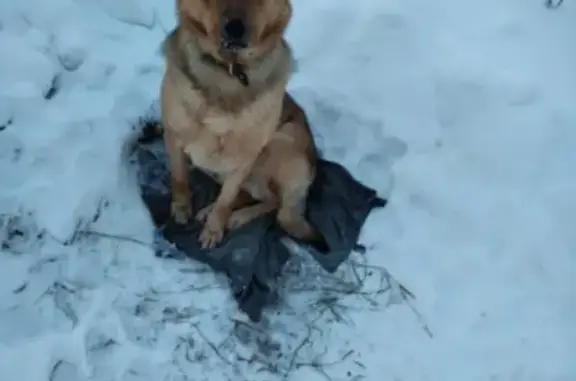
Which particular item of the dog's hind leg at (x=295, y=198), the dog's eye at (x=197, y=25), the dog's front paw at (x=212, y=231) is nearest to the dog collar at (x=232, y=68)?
the dog's eye at (x=197, y=25)

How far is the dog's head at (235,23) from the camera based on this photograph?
2.61 metres

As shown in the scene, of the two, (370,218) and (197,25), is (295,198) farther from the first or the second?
(197,25)

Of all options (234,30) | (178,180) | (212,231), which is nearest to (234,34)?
(234,30)

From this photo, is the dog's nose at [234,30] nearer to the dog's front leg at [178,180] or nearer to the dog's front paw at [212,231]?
the dog's front leg at [178,180]

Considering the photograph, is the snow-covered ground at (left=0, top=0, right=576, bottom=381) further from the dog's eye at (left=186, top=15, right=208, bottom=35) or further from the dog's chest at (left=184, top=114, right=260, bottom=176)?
the dog's eye at (left=186, top=15, right=208, bottom=35)

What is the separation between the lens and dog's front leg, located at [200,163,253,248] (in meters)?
3.31

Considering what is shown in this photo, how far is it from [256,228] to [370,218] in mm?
598

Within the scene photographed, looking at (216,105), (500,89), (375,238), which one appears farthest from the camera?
(500,89)

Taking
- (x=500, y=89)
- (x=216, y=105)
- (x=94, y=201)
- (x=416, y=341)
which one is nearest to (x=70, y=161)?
(x=94, y=201)

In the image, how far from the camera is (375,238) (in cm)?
379

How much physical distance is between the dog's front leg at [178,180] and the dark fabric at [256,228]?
54 millimetres

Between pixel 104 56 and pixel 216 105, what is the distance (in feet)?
3.66

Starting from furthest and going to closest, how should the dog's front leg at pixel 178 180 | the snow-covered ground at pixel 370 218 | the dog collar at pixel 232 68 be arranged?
the snow-covered ground at pixel 370 218, the dog's front leg at pixel 178 180, the dog collar at pixel 232 68

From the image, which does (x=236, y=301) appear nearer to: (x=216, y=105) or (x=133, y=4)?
(x=216, y=105)
